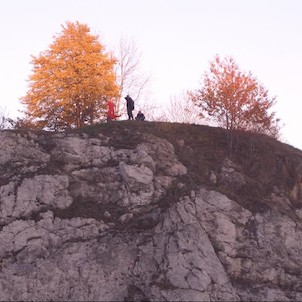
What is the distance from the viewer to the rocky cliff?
16.9 metres

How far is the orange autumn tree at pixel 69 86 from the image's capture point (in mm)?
29859

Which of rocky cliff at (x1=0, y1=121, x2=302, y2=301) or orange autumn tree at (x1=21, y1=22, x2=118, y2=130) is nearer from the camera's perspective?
rocky cliff at (x1=0, y1=121, x2=302, y2=301)

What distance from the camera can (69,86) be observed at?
29891mm

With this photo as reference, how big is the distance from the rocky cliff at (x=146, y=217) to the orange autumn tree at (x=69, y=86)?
23.5 ft

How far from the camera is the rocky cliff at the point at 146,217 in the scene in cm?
1689

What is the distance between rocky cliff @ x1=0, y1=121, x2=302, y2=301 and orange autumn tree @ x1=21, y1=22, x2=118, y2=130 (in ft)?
23.5

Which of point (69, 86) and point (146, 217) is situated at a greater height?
point (69, 86)

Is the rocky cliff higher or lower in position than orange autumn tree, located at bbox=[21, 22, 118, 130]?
lower

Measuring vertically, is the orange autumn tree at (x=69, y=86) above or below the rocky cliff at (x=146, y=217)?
above

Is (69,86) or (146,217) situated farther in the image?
(69,86)

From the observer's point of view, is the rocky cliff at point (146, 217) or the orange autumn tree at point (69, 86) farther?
the orange autumn tree at point (69, 86)

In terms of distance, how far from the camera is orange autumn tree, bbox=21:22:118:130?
98.0 ft

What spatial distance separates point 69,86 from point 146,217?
44.0ft

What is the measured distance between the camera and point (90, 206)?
760 inches
